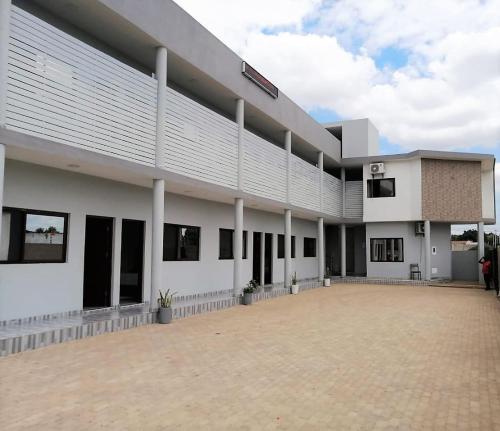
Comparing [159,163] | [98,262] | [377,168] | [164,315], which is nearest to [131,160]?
[159,163]

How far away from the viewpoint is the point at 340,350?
23.5ft

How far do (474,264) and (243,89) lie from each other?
15170mm

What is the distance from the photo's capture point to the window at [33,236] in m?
7.91

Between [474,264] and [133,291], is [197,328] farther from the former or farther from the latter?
[474,264]

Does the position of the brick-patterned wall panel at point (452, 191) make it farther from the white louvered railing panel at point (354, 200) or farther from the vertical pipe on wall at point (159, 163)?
the vertical pipe on wall at point (159, 163)

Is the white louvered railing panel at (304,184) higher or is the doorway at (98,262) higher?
the white louvered railing panel at (304,184)

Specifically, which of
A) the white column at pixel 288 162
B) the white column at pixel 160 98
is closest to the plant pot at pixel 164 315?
the white column at pixel 160 98

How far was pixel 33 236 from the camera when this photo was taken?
8352 mm

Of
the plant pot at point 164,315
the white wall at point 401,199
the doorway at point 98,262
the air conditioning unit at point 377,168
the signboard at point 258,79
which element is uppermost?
the signboard at point 258,79

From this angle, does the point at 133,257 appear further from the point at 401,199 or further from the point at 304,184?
the point at 401,199

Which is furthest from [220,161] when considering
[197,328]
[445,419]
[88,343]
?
[445,419]

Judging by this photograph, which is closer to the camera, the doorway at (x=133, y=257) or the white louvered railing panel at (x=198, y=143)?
the white louvered railing panel at (x=198, y=143)

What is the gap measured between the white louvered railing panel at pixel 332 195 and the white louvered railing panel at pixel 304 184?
3.48ft

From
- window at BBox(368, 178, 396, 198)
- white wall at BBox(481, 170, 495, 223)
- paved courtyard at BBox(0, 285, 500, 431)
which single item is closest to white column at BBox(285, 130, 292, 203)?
window at BBox(368, 178, 396, 198)
